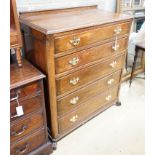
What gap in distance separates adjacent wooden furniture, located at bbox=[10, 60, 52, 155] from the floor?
12.5 inches

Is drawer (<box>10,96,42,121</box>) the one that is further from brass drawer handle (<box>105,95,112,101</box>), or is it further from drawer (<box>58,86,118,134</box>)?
brass drawer handle (<box>105,95,112,101</box>)

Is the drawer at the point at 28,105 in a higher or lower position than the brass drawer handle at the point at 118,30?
lower

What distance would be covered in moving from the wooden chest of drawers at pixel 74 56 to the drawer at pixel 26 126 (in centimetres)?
13

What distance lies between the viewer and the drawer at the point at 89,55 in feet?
4.32

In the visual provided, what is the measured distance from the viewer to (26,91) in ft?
3.91

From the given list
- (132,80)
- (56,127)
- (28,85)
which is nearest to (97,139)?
(56,127)

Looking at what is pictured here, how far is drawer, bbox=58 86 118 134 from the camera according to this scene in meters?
1.63

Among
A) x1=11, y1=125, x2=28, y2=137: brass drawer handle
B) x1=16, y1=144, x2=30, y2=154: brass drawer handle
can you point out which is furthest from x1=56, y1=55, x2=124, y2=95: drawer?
x1=16, y1=144, x2=30, y2=154: brass drawer handle

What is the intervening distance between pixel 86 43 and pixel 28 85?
542 mm

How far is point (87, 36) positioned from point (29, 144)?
0.95 metres

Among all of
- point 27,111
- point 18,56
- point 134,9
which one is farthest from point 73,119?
point 134,9

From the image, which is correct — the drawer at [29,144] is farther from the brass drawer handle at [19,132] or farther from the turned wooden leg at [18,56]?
the turned wooden leg at [18,56]

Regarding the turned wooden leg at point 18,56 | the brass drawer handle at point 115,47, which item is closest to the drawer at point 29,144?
the turned wooden leg at point 18,56

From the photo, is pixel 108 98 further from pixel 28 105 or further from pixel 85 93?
pixel 28 105
